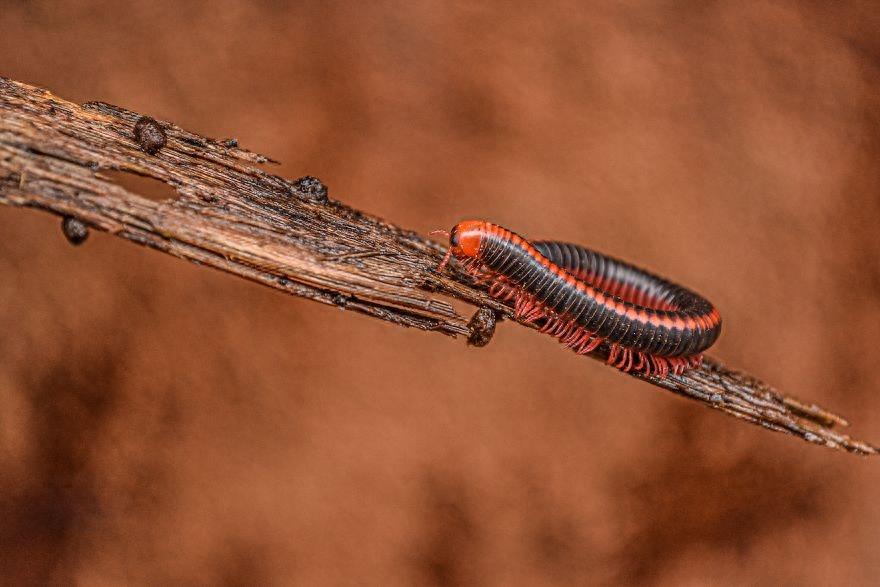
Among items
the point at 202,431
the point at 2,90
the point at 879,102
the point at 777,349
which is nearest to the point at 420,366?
the point at 202,431

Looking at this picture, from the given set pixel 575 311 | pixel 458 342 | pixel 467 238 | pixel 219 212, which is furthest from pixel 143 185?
pixel 458 342

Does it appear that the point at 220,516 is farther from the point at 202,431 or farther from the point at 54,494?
the point at 54,494

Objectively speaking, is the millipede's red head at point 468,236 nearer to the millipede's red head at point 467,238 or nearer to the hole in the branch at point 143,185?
the millipede's red head at point 467,238

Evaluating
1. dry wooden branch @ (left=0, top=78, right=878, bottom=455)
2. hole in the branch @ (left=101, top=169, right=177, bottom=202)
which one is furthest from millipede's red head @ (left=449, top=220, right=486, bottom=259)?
hole in the branch @ (left=101, top=169, right=177, bottom=202)

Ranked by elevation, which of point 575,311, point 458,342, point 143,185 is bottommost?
point 143,185

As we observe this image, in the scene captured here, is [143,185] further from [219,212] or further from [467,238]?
[467,238]

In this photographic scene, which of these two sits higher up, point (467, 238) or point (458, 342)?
point (458, 342)
